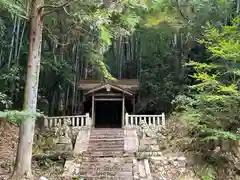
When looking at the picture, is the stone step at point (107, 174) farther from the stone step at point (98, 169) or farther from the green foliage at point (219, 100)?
the green foliage at point (219, 100)

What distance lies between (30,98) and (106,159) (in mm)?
3115

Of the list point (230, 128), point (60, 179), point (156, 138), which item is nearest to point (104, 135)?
point (156, 138)

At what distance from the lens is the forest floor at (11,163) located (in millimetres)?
7918

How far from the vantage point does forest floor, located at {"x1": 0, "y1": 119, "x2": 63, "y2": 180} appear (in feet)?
26.0

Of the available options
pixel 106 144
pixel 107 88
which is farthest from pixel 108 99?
pixel 106 144

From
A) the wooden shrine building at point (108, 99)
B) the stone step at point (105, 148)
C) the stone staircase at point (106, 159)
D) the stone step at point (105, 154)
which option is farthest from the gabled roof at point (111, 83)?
the stone step at point (105, 154)

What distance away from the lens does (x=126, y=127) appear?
1155cm

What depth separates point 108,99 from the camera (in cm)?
1367

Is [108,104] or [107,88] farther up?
[107,88]

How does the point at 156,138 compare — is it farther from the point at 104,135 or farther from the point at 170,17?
the point at 170,17

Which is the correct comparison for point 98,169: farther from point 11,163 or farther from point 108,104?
point 108,104

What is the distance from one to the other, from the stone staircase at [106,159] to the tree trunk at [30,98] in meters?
1.56

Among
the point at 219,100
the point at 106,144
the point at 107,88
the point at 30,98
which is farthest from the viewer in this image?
the point at 107,88

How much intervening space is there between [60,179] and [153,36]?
12989 mm
